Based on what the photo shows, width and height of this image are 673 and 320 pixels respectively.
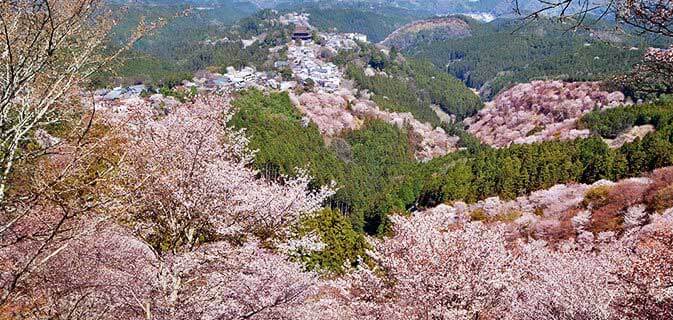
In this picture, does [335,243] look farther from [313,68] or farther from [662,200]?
[313,68]

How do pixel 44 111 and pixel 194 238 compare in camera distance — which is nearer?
pixel 44 111

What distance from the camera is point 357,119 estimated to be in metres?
75.8

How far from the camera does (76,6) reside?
15.0ft

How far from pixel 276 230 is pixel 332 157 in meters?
50.3

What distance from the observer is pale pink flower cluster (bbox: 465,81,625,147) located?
69.4 metres

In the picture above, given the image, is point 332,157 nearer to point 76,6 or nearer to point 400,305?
point 400,305

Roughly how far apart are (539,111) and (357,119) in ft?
97.3

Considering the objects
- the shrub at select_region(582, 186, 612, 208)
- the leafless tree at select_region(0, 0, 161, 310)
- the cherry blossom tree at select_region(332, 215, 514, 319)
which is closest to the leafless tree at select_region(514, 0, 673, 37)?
the leafless tree at select_region(0, 0, 161, 310)

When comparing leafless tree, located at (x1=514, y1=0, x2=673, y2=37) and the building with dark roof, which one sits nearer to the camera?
leafless tree, located at (x1=514, y1=0, x2=673, y2=37)

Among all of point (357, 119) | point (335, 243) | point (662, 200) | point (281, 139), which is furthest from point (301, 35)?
point (662, 200)

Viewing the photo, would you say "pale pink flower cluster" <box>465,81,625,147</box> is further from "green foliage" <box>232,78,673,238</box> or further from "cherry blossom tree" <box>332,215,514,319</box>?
"cherry blossom tree" <box>332,215,514,319</box>

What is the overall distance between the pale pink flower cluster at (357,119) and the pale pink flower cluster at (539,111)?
830 cm

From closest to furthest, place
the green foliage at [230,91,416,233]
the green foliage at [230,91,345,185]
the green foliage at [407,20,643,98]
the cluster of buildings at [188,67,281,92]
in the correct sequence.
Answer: the green foliage at [230,91,416,233] < the green foliage at [230,91,345,185] < the cluster of buildings at [188,67,281,92] < the green foliage at [407,20,643,98]

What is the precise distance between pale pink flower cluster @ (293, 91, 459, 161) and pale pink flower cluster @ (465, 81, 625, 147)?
8305 mm
